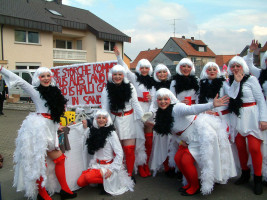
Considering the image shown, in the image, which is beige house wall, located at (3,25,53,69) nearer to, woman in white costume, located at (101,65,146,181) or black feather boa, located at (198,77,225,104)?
woman in white costume, located at (101,65,146,181)

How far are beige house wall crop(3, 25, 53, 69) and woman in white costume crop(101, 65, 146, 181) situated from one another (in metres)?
15.8

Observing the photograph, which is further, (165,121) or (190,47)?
(190,47)

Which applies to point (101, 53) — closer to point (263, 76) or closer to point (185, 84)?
point (185, 84)

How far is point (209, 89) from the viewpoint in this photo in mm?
3627

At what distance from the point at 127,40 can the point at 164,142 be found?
22.1 metres

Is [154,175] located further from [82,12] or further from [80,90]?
[82,12]

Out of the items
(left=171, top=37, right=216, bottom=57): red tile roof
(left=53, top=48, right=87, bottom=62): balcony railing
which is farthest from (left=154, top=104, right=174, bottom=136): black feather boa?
(left=171, top=37, right=216, bottom=57): red tile roof

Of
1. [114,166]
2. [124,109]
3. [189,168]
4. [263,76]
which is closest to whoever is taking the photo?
[189,168]

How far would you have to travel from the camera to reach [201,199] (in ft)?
10.5

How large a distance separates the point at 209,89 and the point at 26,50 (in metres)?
17.6

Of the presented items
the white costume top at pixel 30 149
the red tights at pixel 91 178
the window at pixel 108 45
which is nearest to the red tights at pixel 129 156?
the red tights at pixel 91 178

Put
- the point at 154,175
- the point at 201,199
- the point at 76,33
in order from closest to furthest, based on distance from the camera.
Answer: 1. the point at 201,199
2. the point at 154,175
3. the point at 76,33

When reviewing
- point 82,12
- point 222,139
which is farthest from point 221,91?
point 82,12

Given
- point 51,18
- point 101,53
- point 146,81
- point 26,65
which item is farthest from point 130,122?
point 101,53
